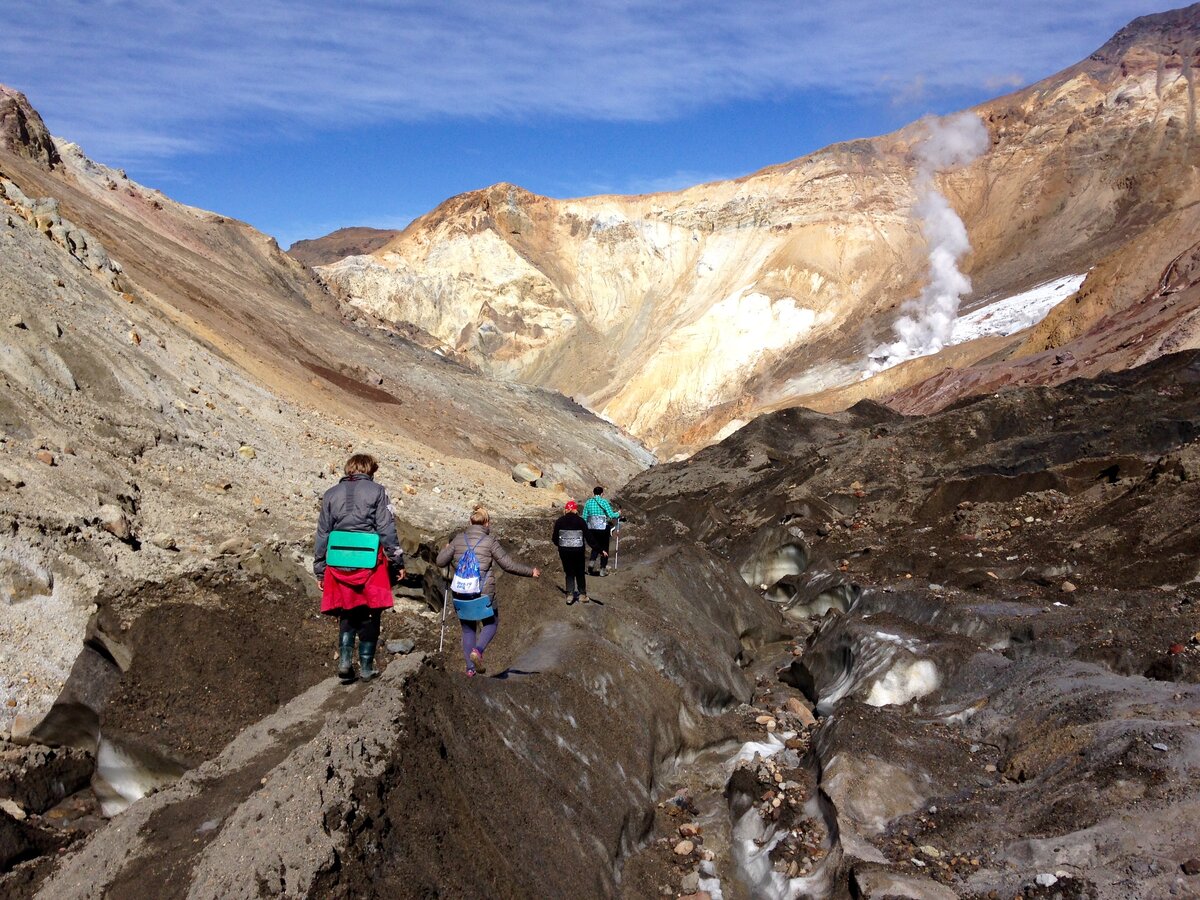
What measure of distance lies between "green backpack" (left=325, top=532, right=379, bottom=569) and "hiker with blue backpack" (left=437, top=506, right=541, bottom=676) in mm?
1095

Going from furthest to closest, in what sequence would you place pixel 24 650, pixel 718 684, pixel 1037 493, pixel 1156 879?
pixel 1037 493 → pixel 718 684 → pixel 24 650 → pixel 1156 879

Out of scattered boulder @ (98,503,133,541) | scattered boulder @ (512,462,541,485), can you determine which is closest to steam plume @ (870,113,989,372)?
scattered boulder @ (512,462,541,485)

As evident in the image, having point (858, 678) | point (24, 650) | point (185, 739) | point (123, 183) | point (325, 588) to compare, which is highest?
point (123, 183)

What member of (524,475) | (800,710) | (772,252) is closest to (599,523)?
(800,710)

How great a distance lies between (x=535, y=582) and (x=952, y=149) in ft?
246

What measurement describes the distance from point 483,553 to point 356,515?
1.35m

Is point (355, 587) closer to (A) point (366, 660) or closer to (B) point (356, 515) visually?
(B) point (356, 515)

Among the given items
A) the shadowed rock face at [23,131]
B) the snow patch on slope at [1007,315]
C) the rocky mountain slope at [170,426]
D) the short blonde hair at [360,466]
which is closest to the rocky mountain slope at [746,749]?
the short blonde hair at [360,466]

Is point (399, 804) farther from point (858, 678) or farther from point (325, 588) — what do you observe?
point (858, 678)

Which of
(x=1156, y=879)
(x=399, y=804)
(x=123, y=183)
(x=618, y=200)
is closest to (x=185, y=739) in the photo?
(x=399, y=804)

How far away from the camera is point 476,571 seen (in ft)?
23.3

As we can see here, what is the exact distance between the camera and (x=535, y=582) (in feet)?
36.2

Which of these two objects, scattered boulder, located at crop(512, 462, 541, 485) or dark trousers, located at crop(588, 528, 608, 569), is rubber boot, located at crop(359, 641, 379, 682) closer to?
dark trousers, located at crop(588, 528, 608, 569)

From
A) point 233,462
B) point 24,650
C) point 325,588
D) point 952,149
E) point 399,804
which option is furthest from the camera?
point 952,149
